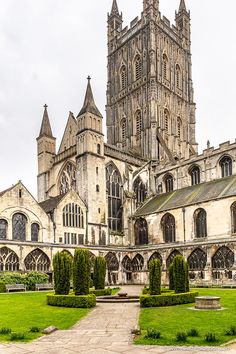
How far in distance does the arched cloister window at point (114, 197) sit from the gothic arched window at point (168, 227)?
27.6 ft

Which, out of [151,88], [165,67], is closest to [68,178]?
[151,88]

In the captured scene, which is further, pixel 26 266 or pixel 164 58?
pixel 164 58

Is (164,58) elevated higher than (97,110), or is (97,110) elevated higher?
(164,58)

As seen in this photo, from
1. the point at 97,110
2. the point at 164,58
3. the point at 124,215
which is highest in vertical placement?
the point at 164,58

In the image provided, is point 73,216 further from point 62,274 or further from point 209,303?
point 209,303

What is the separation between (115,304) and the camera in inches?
1003

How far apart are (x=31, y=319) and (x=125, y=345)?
284 inches

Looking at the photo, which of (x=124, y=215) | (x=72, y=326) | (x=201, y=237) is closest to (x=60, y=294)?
(x=72, y=326)

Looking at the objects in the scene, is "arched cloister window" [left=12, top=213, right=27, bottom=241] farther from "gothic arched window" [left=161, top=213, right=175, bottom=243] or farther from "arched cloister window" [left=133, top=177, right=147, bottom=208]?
"arched cloister window" [left=133, top=177, right=147, bottom=208]

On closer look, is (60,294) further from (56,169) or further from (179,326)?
(56,169)

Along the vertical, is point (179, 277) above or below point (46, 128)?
below

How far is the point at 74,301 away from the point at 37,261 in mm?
22384

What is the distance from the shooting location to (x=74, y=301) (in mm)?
24109

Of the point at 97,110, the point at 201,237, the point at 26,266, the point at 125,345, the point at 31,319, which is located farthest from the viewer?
the point at 97,110
